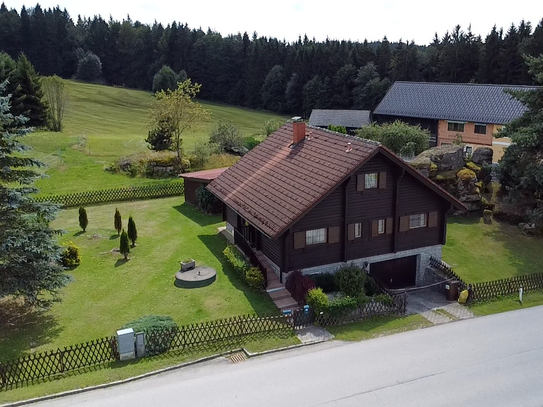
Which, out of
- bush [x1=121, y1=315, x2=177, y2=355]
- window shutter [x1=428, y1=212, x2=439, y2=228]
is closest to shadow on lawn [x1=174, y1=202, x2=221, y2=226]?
bush [x1=121, y1=315, x2=177, y2=355]

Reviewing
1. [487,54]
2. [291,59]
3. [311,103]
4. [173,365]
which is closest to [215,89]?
[291,59]

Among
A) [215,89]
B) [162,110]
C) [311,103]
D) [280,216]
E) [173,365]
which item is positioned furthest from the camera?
[215,89]

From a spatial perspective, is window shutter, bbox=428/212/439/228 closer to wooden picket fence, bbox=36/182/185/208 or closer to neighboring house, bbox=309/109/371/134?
wooden picket fence, bbox=36/182/185/208

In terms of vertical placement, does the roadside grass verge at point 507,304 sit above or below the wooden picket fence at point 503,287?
below

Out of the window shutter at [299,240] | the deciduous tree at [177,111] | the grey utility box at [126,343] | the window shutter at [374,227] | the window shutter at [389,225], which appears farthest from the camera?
the deciduous tree at [177,111]

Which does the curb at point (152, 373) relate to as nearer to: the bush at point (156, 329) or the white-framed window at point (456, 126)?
the bush at point (156, 329)

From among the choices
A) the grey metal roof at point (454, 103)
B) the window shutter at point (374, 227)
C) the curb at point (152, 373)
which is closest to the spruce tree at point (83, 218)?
the curb at point (152, 373)

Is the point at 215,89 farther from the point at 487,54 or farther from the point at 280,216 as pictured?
the point at 280,216
